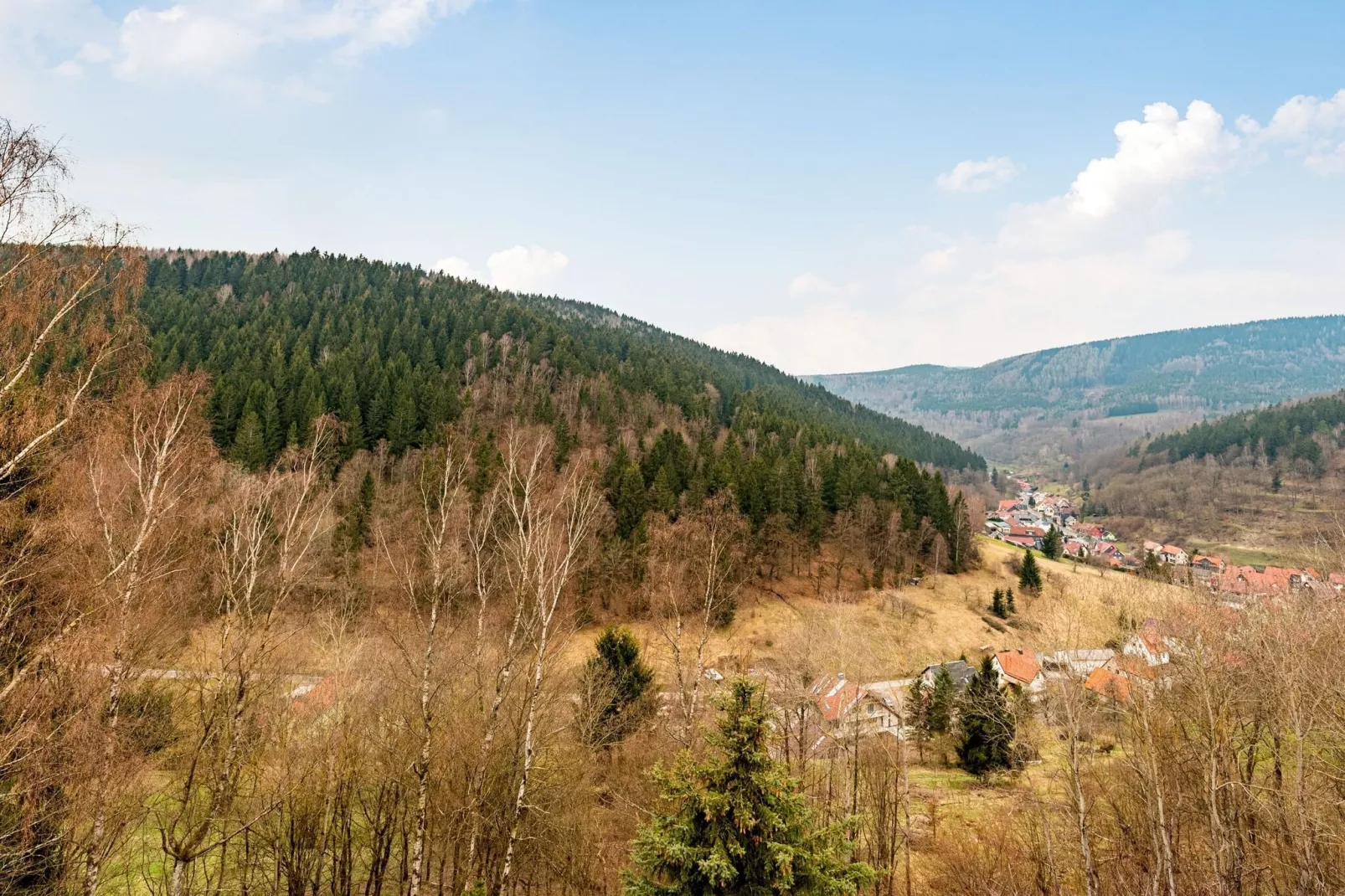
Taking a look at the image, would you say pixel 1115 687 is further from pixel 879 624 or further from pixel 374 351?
pixel 374 351

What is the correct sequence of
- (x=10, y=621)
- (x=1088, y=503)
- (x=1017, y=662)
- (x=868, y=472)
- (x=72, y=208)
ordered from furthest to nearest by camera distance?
(x=1088, y=503) < (x=868, y=472) < (x=1017, y=662) < (x=10, y=621) < (x=72, y=208)

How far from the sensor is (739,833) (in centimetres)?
908

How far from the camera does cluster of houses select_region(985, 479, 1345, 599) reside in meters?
16.6

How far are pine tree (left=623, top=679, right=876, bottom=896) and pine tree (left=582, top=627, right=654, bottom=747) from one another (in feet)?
33.3

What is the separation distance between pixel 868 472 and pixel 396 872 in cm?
5559

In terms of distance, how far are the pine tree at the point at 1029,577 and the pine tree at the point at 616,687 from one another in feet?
163


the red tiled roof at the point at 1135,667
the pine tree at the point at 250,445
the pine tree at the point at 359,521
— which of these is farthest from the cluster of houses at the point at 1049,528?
the pine tree at the point at 250,445

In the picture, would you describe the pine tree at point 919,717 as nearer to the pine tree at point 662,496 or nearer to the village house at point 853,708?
the village house at point 853,708

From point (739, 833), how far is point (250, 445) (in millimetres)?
55785

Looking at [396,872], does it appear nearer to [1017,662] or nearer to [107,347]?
[107,347]

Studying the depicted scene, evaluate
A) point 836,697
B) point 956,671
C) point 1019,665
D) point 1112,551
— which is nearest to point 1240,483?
point 1112,551

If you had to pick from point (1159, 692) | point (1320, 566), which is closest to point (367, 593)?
point (1159, 692)

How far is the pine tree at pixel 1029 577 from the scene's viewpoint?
58.4 metres

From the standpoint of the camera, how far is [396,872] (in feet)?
57.9
